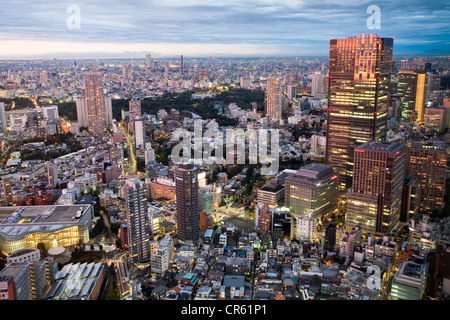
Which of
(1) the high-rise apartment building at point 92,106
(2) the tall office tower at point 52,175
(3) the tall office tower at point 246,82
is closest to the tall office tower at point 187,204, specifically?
(2) the tall office tower at point 52,175

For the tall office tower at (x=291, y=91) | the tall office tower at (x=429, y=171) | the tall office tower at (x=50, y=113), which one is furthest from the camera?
the tall office tower at (x=291, y=91)

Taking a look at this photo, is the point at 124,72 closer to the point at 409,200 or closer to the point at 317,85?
the point at 317,85

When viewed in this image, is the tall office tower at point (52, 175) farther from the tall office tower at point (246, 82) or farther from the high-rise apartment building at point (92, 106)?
the tall office tower at point (246, 82)
